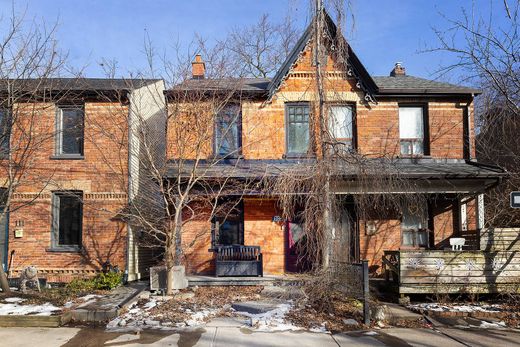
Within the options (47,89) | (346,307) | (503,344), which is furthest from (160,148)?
(503,344)

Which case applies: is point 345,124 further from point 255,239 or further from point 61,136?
point 61,136

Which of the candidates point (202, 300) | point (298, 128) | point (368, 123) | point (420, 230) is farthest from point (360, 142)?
point (202, 300)

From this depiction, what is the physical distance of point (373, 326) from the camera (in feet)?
27.3

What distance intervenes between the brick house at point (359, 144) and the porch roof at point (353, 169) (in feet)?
0.30

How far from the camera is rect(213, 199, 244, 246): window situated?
45.7 ft

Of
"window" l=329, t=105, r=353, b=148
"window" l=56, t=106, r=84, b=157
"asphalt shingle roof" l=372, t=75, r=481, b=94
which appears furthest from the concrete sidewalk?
"asphalt shingle roof" l=372, t=75, r=481, b=94

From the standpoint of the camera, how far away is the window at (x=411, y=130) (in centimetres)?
1431

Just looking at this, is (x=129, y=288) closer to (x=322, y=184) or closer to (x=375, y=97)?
(x=322, y=184)

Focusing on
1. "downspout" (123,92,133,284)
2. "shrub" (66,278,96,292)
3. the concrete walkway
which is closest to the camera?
the concrete walkway

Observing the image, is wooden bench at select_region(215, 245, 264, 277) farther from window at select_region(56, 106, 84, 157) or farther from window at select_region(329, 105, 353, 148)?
window at select_region(56, 106, 84, 157)

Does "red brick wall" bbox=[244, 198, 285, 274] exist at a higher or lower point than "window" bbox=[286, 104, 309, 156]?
lower

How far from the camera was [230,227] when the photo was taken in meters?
14.1

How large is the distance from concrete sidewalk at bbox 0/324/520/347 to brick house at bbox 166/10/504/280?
5709 mm

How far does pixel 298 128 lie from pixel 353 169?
164 inches
